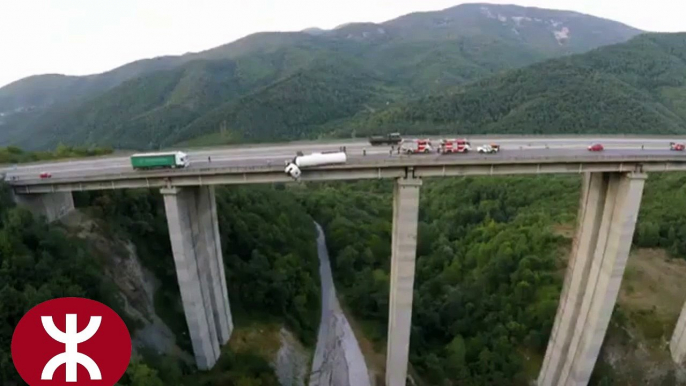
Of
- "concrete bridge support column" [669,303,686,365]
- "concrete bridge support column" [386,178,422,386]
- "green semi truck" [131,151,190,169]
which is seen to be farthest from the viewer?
"concrete bridge support column" [669,303,686,365]

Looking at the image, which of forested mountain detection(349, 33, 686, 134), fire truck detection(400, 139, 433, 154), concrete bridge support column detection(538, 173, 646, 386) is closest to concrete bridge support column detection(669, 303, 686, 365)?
concrete bridge support column detection(538, 173, 646, 386)

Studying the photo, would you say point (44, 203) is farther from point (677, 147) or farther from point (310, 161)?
point (677, 147)

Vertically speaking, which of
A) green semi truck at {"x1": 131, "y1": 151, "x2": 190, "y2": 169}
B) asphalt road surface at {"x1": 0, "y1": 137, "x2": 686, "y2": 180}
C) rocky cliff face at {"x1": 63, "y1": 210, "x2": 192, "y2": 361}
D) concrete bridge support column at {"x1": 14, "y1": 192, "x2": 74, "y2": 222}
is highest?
green semi truck at {"x1": 131, "y1": 151, "x2": 190, "y2": 169}

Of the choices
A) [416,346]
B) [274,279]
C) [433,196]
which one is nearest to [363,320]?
[416,346]

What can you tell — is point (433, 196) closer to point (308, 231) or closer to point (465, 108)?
point (308, 231)

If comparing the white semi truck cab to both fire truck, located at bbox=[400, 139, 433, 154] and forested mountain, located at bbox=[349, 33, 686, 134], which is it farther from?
forested mountain, located at bbox=[349, 33, 686, 134]

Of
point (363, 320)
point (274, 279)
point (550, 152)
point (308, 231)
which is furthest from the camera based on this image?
point (308, 231)
